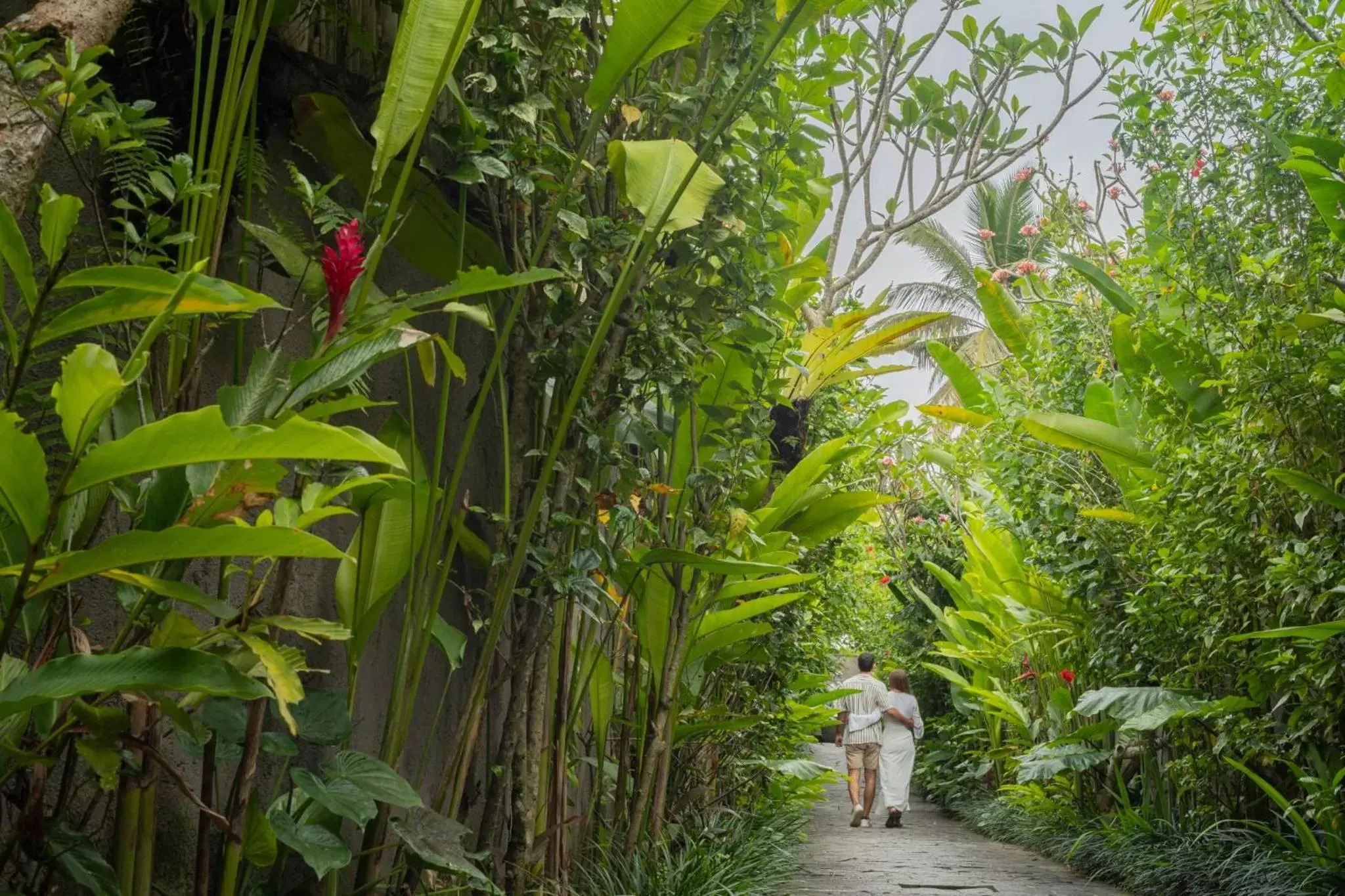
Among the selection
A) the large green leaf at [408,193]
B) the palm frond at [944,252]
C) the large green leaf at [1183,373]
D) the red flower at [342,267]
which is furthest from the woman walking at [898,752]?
the palm frond at [944,252]

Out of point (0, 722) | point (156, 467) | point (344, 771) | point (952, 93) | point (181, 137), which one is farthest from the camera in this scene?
point (952, 93)

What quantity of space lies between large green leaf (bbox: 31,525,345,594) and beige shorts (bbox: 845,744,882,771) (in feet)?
33.8

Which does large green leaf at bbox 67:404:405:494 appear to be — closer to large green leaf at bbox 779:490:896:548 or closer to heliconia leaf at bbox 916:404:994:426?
large green leaf at bbox 779:490:896:548

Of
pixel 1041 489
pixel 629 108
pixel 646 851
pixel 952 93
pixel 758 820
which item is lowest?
pixel 758 820

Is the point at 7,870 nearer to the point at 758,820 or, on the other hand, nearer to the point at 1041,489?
the point at 758,820

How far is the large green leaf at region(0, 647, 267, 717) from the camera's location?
1.27m

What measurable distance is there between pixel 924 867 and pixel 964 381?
351 cm

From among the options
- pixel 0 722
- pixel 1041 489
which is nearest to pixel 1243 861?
pixel 1041 489

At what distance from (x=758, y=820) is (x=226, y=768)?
509 cm

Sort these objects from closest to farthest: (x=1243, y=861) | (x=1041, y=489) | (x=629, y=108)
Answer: (x=629, y=108) → (x=1243, y=861) → (x=1041, y=489)

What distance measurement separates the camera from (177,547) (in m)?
1.33

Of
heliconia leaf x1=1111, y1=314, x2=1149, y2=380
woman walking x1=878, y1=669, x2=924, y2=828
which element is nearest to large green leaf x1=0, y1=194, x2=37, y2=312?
heliconia leaf x1=1111, y1=314, x2=1149, y2=380

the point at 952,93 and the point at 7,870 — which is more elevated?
the point at 952,93

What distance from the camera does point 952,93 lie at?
762 cm
